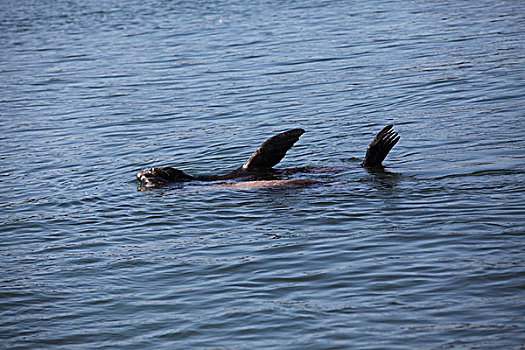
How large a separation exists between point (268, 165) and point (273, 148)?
0.35 m

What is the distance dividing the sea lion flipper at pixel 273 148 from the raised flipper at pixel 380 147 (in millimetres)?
920

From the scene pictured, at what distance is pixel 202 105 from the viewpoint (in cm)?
1497

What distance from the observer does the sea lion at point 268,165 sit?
9.29 metres

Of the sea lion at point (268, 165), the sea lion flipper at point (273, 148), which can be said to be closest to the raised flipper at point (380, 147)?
the sea lion at point (268, 165)

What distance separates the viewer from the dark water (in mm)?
6078

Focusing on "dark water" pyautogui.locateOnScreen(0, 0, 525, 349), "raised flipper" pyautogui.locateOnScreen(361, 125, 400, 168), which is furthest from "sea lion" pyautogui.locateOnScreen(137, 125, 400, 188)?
"dark water" pyautogui.locateOnScreen(0, 0, 525, 349)

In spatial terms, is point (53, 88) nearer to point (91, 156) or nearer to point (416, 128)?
point (91, 156)

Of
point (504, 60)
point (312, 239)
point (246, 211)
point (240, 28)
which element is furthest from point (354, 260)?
point (240, 28)

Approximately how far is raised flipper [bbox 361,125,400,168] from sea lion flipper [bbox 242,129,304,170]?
0.92m

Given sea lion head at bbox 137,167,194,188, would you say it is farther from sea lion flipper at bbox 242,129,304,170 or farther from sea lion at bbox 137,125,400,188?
sea lion flipper at bbox 242,129,304,170

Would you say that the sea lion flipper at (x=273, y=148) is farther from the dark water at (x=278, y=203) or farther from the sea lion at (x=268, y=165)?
the dark water at (x=278, y=203)

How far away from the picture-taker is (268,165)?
9773mm

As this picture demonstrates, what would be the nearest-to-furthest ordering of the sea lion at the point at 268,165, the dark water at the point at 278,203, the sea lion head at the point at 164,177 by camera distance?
the dark water at the point at 278,203 < the sea lion at the point at 268,165 < the sea lion head at the point at 164,177

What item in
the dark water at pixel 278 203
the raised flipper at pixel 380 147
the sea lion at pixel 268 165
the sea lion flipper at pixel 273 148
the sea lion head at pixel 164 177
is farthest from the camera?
the sea lion head at pixel 164 177
